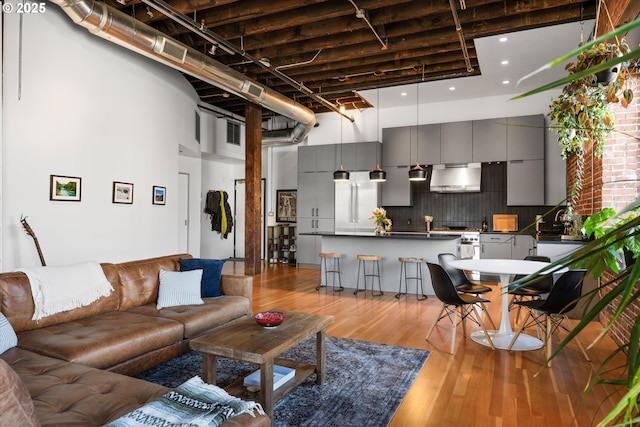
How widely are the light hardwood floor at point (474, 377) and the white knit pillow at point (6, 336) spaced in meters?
2.29

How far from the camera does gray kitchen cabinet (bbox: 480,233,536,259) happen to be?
746 cm

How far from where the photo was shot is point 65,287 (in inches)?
131

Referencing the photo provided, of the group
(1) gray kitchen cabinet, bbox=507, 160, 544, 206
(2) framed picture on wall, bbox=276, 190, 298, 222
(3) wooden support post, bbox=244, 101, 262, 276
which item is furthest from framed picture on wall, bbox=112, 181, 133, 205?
(1) gray kitchen cabinet, bbox=507, 160, 544, 206

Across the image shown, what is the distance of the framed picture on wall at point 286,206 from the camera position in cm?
1072

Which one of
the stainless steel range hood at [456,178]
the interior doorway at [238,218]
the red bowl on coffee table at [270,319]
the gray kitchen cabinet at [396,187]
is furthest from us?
the interior doorway at [238,218]

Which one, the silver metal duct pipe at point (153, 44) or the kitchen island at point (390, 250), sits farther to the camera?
the kitchen island at point (390, 250)

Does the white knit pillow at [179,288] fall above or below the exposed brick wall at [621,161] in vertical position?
below

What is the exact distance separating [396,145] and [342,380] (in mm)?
6316

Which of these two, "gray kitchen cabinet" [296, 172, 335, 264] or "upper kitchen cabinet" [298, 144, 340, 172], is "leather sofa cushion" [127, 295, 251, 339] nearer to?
"gray kitchen cabinet" [296, 172, 335, 264]

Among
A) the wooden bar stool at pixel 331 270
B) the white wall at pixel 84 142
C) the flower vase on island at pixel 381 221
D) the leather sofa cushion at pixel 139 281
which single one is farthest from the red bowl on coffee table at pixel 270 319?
the flower vase on island at pixel 381 221

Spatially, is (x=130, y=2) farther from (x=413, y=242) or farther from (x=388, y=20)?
(x=413, y=242)

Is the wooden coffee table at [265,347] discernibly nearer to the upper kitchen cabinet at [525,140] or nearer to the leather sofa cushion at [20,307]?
the leather sofa cushion at [20,307]

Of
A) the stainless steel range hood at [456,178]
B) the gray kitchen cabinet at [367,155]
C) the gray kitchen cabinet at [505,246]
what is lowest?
the gray kitchen cabinet at [505,246]

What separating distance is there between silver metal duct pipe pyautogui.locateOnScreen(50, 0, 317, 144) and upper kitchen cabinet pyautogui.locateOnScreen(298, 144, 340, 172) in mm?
2825
